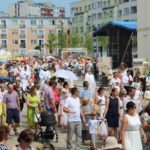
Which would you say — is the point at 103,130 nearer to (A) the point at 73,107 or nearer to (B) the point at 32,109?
(A) the point at 73,107

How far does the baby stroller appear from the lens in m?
14.7

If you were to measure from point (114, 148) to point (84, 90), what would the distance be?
8.85 meters

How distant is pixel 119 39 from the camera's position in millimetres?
46312

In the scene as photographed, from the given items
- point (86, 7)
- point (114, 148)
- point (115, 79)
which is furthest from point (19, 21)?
point (114, 148)

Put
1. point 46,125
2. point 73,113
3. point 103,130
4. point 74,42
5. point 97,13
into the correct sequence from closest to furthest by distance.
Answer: point 73,113 < point 103,130 < point 46,125 < point 74,42 < point 97,13

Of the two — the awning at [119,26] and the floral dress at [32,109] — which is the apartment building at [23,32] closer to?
the awning at [119,26]

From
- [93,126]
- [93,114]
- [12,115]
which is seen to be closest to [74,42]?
[12,115]

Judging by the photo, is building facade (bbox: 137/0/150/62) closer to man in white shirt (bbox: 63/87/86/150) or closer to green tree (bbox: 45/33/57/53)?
man in white shirt (bbox: 63/87/86/150)

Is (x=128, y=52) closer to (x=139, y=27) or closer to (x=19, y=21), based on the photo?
(x=139, y=27)

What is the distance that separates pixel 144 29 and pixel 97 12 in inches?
3260

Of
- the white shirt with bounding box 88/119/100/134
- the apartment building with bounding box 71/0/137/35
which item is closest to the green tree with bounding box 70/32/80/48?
the apartment building with bounding box 71/0/137/35

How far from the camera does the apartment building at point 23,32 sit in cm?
15275

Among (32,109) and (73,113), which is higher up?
(73,113)

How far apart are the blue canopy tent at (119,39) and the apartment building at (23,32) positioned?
10496 centimetres
